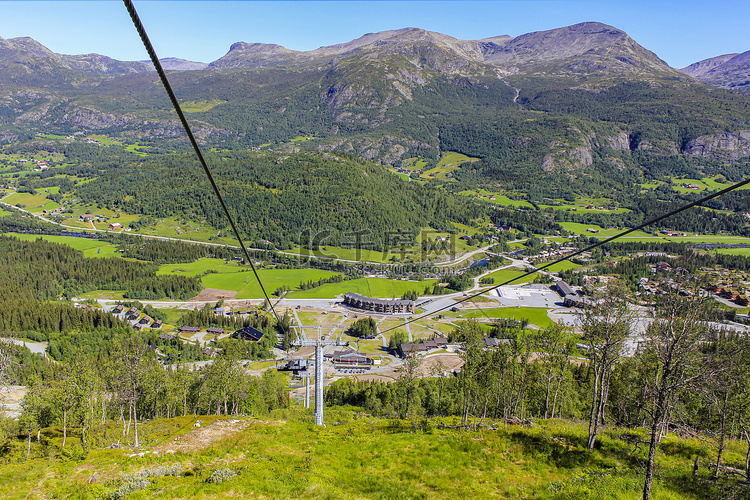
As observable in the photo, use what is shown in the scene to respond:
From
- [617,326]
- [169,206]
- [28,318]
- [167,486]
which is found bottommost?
[28,318]

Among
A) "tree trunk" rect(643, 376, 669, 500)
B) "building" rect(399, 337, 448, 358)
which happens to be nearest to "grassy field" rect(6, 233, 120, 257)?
"building" rect(399, 337, 448, 358)

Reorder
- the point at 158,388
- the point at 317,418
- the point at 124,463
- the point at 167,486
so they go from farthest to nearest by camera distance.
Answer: the point at 158,388
the point at 317,418
the point at 124,463
the point at 167,486

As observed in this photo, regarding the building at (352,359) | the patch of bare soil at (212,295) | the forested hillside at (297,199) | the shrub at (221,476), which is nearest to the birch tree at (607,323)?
the shrub at (221,476)

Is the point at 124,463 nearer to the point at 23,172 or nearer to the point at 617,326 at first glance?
the point at 617,326

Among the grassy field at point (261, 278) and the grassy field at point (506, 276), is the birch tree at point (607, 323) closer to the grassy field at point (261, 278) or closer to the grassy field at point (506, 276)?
the grassy field at point (261, 278)

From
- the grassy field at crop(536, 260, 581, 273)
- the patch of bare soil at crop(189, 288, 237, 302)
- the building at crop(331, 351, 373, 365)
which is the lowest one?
the building at crop(331, 351, 373, 365)

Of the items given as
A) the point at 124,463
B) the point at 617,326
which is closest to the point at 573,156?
the point at 617,326

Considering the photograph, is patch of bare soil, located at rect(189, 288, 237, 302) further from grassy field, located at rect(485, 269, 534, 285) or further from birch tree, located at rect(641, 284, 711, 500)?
birch tree, located at rect(641, 284, 711, 500)
